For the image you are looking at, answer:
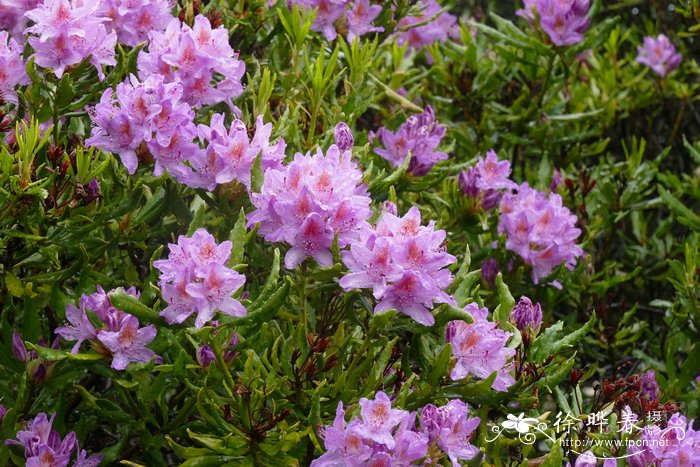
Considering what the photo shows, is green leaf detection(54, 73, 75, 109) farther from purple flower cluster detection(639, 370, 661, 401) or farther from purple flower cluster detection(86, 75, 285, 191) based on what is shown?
purple flower cluster detection(639, 370, 661, 401)

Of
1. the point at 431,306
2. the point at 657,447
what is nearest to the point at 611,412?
the point at 657,447

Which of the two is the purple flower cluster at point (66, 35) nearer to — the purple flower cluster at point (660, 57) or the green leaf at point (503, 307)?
the green leaf at point (503, 307)

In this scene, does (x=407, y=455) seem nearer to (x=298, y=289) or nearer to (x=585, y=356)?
(x=298, y=289)

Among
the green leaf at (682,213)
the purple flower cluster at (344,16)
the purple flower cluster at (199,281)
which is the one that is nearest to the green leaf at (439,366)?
the purple flower cluster at (199,281)

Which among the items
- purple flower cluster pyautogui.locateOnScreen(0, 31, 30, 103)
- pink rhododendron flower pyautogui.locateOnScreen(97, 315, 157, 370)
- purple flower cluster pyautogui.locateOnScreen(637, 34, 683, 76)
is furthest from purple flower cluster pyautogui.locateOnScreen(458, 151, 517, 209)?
purple flower cluster pyautogui.locateOnScreen(637, 34, 683, 76)

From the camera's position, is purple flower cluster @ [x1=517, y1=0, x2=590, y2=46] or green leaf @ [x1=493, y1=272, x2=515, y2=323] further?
purple flower cluster @ [x1=517, y1=0, x2=590, y2=46]
